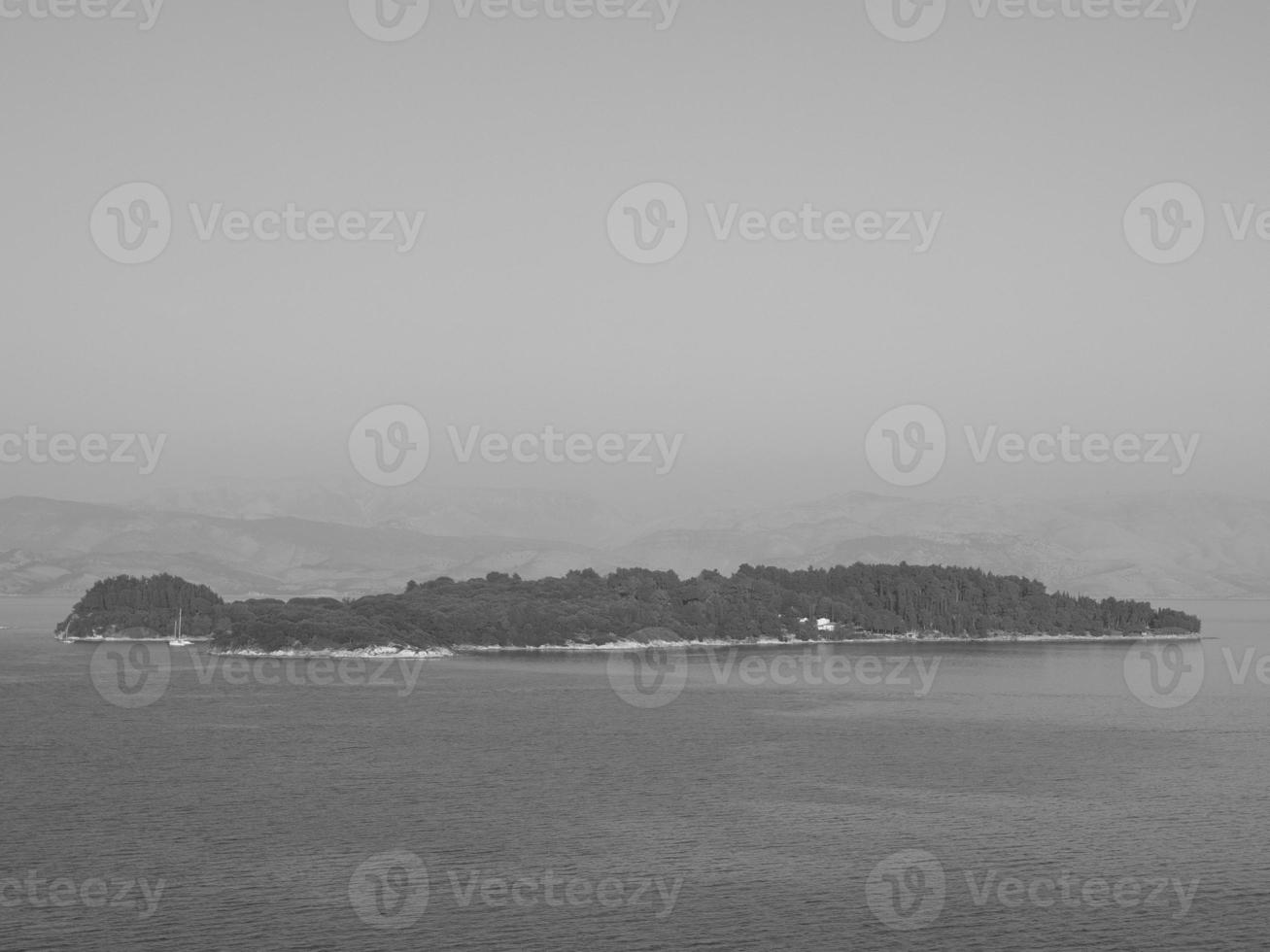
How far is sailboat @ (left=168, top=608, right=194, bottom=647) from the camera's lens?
6004 inches

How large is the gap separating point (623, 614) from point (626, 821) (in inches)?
4342

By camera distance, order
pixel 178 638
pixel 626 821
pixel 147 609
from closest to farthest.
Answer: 1. pixel 626 821
2. pixel 178 638
3. pixel 147 609

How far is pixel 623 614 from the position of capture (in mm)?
159000

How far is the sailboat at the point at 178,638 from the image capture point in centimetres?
15251

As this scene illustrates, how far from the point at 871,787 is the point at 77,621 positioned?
429ft

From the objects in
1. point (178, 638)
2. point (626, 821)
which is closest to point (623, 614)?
point (178, 638)

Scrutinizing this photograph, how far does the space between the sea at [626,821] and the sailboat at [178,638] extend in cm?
5881

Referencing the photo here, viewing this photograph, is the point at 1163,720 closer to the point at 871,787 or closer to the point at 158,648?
the point at 871,787

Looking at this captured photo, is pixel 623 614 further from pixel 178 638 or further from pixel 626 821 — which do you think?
pixel 626 821

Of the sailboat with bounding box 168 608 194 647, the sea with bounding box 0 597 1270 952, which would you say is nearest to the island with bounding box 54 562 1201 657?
the sailboat with bounding box 168 608 194 647

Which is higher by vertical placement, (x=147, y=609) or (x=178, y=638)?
(x=147, y=609)

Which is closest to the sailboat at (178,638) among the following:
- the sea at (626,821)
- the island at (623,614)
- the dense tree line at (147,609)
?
the dense tree line at (147,609)

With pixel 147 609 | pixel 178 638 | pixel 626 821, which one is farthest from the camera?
pixel 147 609

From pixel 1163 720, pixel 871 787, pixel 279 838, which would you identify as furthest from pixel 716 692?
pixel 279 838
